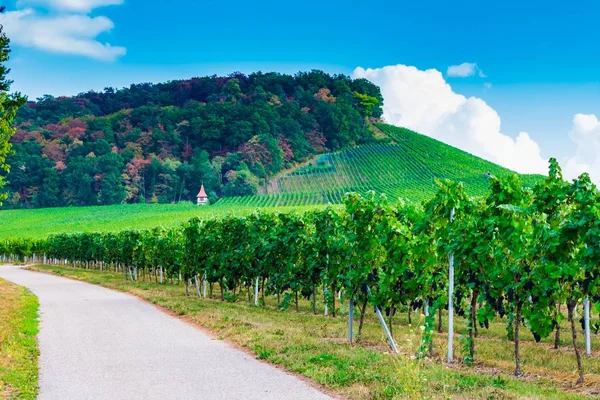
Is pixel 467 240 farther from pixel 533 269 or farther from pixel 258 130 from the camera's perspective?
pixel 258 130

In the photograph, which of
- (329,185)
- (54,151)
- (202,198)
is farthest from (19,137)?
(329,185)

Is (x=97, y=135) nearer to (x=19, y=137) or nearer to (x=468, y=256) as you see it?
(x=19, y=137)

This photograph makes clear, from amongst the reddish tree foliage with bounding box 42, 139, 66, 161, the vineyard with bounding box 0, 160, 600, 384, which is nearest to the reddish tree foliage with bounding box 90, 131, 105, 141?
the reddish tree foliage with bounding box 42, 139, 66, 161

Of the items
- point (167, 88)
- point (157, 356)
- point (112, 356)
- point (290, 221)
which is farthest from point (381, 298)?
point (167, 88)

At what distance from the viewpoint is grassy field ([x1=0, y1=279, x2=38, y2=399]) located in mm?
8086

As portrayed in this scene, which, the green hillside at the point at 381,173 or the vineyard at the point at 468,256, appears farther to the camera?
the green hillside at the point at 381,173

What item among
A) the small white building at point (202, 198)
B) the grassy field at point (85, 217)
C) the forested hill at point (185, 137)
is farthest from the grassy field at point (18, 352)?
the forested hill at point (185, 137)

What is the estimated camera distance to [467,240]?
32.8 feet

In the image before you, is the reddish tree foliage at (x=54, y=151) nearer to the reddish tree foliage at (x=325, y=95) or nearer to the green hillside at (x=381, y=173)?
the green hillside at (x=381, y=173)

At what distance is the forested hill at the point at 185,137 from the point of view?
106m

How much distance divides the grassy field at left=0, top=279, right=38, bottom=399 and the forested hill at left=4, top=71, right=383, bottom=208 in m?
79.6

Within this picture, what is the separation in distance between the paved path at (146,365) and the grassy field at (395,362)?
0.54 metres

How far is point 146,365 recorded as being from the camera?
9805 millimetres

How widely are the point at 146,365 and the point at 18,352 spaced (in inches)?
104
